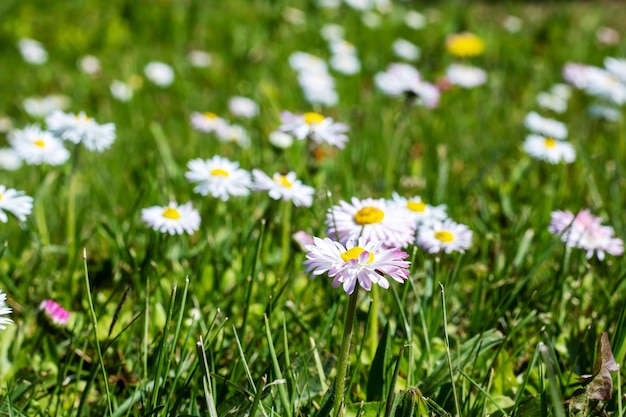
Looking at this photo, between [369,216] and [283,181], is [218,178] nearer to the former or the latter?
[283,181]

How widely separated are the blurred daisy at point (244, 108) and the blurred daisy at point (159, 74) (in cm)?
61

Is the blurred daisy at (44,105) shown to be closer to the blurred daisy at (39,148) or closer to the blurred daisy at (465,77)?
the blurred daisy at (39,148)

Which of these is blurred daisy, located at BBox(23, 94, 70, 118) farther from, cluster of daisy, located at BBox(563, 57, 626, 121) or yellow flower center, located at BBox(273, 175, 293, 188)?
cluster of daisy, located at BBox(563, 57, 626, 121)

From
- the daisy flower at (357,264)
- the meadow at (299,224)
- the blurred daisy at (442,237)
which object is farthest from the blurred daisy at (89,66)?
the daisy flower at (357,264)

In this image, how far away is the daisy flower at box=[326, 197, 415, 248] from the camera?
53.6 inches

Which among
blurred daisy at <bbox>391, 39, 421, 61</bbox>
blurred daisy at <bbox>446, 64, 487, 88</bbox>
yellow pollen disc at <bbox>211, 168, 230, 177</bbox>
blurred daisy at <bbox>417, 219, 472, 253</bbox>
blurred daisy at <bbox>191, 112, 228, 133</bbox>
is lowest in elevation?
blurred daisy at <bbox>391, 39, 421, 61</bbox>

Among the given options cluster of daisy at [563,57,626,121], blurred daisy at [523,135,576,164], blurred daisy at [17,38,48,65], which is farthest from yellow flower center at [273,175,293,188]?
blurred daisy at [17,38,48,65]

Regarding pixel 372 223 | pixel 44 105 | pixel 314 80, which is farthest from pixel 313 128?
pixel 44 105

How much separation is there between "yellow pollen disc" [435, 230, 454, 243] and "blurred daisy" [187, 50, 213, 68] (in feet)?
8.55

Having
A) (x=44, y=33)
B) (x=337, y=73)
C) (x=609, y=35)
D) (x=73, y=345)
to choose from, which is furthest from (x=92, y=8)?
(x=73, y=345)

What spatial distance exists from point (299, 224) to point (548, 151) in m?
0.89

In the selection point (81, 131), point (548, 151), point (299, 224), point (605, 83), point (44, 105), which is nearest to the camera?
point (81, 131)

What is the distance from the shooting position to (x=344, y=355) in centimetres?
107

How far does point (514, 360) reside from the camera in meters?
1.48
